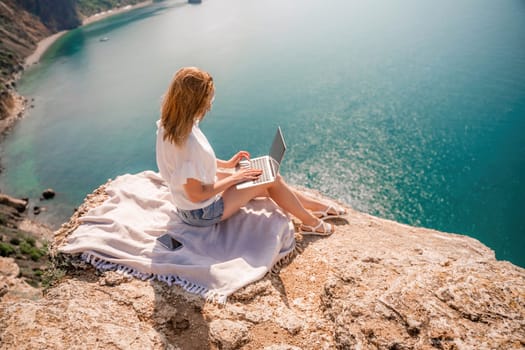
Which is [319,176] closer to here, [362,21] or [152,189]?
[152,189]

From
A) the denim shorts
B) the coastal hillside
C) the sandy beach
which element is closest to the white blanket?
the denim shorts

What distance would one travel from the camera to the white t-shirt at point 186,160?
4.20 m

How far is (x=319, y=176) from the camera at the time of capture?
23688 millimetres

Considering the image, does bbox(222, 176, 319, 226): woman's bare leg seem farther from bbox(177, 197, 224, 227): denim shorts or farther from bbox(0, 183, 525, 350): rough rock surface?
bbox(0, 183, 525, 350): rough rock surface

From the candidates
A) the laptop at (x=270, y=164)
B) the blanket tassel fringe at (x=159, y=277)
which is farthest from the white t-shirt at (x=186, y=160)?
the blanket tassel fringe at (x=159, y=277)

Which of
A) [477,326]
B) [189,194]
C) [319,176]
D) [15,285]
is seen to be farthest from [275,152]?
[319,176]

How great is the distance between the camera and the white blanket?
4.58 metres

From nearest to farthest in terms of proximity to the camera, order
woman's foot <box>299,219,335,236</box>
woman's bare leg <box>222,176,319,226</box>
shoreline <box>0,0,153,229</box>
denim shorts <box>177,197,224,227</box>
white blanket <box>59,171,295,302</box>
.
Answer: white blanket <box>59,171,295,302</box>
denim shorts <box>177,197,224,227</box>
woman's bare leg <box>222,176,319,226</box>
woman's foot <box>299,219,335,236</box>
shoreline <box>0,0,153,229</box>

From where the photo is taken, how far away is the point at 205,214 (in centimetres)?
490

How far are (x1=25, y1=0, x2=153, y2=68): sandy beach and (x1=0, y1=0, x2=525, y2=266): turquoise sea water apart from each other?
11.6 feet

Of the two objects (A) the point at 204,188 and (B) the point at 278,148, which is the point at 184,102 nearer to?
(A) the point at 204,188

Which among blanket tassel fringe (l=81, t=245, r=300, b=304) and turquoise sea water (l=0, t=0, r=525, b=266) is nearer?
blanket tassel fringe (l=81, t=245, r=300, b=304)

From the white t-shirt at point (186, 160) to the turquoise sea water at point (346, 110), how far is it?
707 inches

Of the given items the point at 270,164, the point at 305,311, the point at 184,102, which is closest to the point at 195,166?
the point at 184,102
